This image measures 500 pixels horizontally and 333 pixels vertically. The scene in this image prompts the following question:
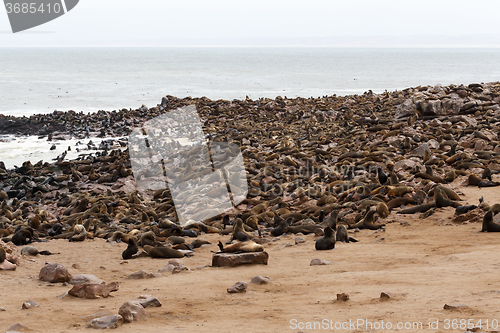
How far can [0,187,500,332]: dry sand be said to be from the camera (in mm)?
3234

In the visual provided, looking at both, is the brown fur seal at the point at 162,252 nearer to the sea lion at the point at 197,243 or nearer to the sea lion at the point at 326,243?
the sea lion at the point at 197,243

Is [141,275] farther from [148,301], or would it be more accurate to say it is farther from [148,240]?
[148,240]

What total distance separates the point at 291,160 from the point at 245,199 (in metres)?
2.92

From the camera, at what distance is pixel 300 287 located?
14.1ft

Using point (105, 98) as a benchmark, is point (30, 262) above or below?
below

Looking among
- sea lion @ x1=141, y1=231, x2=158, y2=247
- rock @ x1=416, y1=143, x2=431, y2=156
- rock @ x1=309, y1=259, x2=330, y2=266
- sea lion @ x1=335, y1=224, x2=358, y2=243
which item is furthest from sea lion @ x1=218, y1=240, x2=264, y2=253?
rock @ x1=416, y1=143, x2=431, y2=156

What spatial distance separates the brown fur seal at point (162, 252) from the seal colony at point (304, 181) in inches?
0.6

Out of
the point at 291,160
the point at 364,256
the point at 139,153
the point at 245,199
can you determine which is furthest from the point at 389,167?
the point at 139,153

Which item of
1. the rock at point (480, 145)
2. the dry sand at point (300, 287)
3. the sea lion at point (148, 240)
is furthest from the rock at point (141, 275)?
the rock at point (480, 145)

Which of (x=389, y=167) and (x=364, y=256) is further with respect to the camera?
(x=389, y=167)

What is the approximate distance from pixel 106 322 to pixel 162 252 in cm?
319

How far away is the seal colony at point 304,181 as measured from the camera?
7539 millimetres

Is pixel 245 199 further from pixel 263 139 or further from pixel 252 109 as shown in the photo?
pixel 252 109

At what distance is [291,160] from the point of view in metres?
12.0
